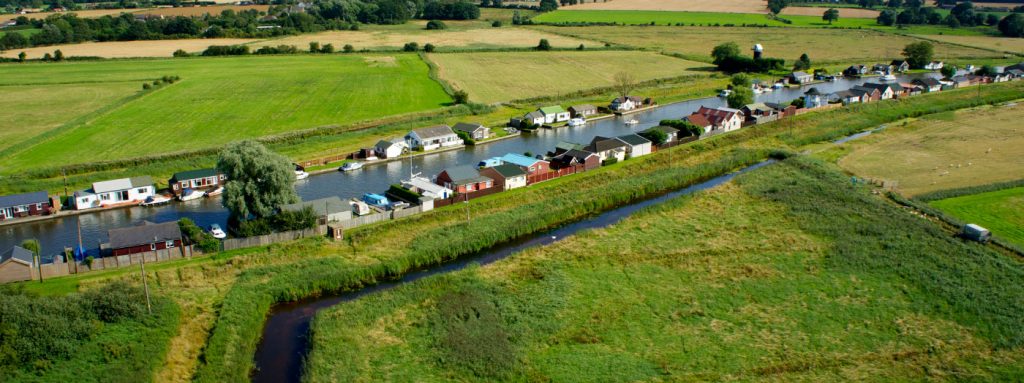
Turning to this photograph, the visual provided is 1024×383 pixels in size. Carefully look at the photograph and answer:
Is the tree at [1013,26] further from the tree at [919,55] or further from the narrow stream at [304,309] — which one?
the narrow stream at [304,309]

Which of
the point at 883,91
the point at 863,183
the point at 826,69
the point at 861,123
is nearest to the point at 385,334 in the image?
the point at 863,183

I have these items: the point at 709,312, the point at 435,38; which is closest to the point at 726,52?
the point at 435,38

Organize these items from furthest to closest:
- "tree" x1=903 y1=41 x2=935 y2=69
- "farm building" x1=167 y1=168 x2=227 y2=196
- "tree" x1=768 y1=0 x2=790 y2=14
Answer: "tree" x1=768 y1=0 x2=790 y2=14 → "tree" x1=903 y1=41 x2=935 y2=69 → "farm building" x1=167 y1=168 x2=227 y2=196

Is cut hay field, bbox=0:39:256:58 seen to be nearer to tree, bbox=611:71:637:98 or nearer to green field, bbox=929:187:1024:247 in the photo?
tree, bbox=611:71:637:98

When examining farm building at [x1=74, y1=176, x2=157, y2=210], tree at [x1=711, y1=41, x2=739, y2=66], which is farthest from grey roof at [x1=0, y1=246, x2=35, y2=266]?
tree at [x1=711, y1=41, x2=739, y2=66]

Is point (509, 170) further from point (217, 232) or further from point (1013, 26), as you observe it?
point (1013, 26)

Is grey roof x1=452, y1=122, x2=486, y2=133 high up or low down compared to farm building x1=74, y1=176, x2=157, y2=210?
up

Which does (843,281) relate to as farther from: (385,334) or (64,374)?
(64,374)

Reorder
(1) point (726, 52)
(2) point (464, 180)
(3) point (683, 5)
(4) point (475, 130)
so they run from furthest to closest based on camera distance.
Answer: (3) point (683, 5) < (1) point (726, 52) < (4) point (475, 130) < (2) point (464, 180)
